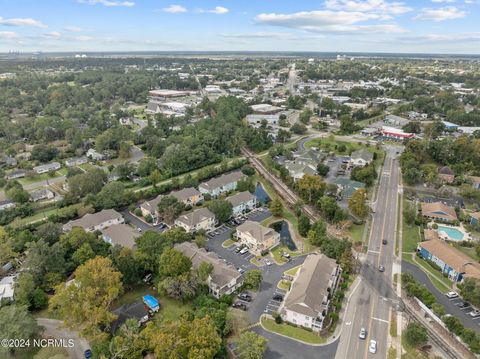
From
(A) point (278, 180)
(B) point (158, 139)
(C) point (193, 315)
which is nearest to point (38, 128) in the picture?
(B) point (158, 139)

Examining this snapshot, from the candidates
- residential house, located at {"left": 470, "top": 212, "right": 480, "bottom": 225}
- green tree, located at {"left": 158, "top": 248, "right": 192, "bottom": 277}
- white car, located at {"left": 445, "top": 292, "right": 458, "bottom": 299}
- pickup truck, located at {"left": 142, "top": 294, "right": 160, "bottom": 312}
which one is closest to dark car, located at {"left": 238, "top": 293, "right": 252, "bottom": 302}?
green tree, located at {"left": 158, "top": 248, "right": 192, "bottom": 277}

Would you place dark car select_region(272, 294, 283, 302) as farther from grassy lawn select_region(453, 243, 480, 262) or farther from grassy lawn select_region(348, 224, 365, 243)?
grassy lawn select_region(453, 243, 480, 262)

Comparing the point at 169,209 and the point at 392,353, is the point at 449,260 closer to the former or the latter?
the point at 392,353

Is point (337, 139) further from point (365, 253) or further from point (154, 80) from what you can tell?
point (154, 80)

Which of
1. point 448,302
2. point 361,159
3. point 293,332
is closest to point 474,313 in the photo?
point 448,302

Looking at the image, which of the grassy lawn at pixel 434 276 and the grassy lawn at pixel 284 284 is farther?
the grassy lawn at pixel 434 276

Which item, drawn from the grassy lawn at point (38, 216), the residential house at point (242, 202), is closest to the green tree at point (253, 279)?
the residential house at point (242, 202)

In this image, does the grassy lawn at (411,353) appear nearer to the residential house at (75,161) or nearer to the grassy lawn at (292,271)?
the grassy lawn at (292,271)
